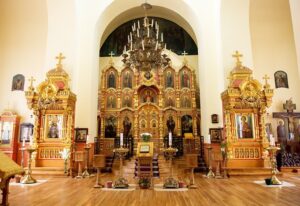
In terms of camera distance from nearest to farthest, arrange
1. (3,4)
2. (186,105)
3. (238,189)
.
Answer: (238,189), (3,4), (186,105)

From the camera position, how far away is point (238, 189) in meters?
6.30

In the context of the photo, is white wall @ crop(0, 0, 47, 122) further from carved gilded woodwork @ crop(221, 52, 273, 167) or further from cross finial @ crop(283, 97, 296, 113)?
cross finial @ crop(283, 97, 296, 113)

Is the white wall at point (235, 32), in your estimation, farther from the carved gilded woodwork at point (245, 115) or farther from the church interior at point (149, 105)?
the carved gilded woodwork at point (245, 115)

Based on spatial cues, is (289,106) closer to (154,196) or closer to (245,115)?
(245,115)

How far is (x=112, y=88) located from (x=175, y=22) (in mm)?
6051

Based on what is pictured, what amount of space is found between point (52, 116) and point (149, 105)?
6.85m

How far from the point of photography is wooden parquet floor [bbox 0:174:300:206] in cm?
484

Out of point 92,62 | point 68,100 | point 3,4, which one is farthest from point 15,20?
point 68,100

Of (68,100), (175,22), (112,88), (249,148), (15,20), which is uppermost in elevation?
(175,22)

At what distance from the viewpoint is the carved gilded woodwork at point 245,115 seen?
9430 millimetres

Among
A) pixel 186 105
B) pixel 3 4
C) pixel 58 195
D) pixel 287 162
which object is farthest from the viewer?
pixel 186 105

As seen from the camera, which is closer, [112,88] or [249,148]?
[249,148]

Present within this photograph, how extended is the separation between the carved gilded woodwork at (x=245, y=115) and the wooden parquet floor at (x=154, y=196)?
9.56 ft

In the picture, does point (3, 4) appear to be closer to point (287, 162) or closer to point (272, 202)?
point (272, 202)
